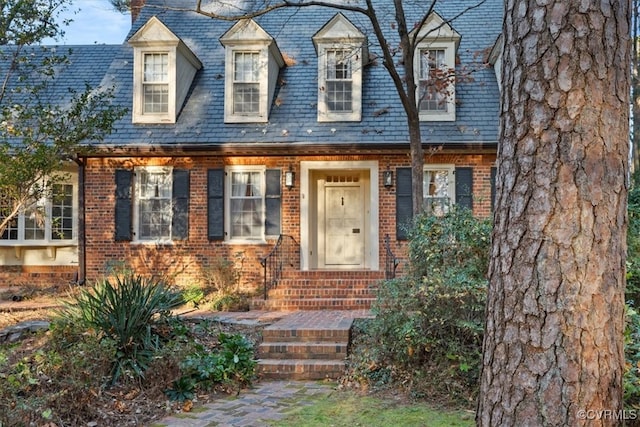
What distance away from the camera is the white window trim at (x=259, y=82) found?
438 inches

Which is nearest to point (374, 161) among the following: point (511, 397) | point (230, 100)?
point (230, 100)

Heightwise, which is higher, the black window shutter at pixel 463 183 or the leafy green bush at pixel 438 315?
the black window shutter at pixel 463 183

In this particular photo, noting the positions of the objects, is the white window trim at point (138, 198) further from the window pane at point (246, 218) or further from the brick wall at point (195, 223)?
the window pane at point (246, 218)

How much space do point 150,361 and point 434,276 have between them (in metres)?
3.16

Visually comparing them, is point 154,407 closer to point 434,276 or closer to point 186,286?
point 434,276

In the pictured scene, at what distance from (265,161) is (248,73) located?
213 centimetres

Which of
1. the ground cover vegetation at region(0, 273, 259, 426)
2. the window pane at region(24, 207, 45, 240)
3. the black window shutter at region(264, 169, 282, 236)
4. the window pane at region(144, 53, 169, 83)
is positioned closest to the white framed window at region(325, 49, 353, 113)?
the black window shutter at region(264, 169, 282, 236)

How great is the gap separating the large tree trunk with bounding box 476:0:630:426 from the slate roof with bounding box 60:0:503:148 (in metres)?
8.32

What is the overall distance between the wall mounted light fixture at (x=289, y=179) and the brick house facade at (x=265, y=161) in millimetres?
26

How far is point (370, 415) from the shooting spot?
4.48 metres

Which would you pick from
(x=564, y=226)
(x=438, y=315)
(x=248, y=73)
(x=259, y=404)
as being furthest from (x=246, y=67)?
(x=564, y=226)

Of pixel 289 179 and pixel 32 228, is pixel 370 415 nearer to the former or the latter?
pixel 289 179

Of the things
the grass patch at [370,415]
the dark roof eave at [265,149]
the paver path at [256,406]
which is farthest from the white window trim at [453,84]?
the grass patch at [370,415]

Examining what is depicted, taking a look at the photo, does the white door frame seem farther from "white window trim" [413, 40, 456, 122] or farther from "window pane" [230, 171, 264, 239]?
"white window trim" [413, 40, 456, 122]
